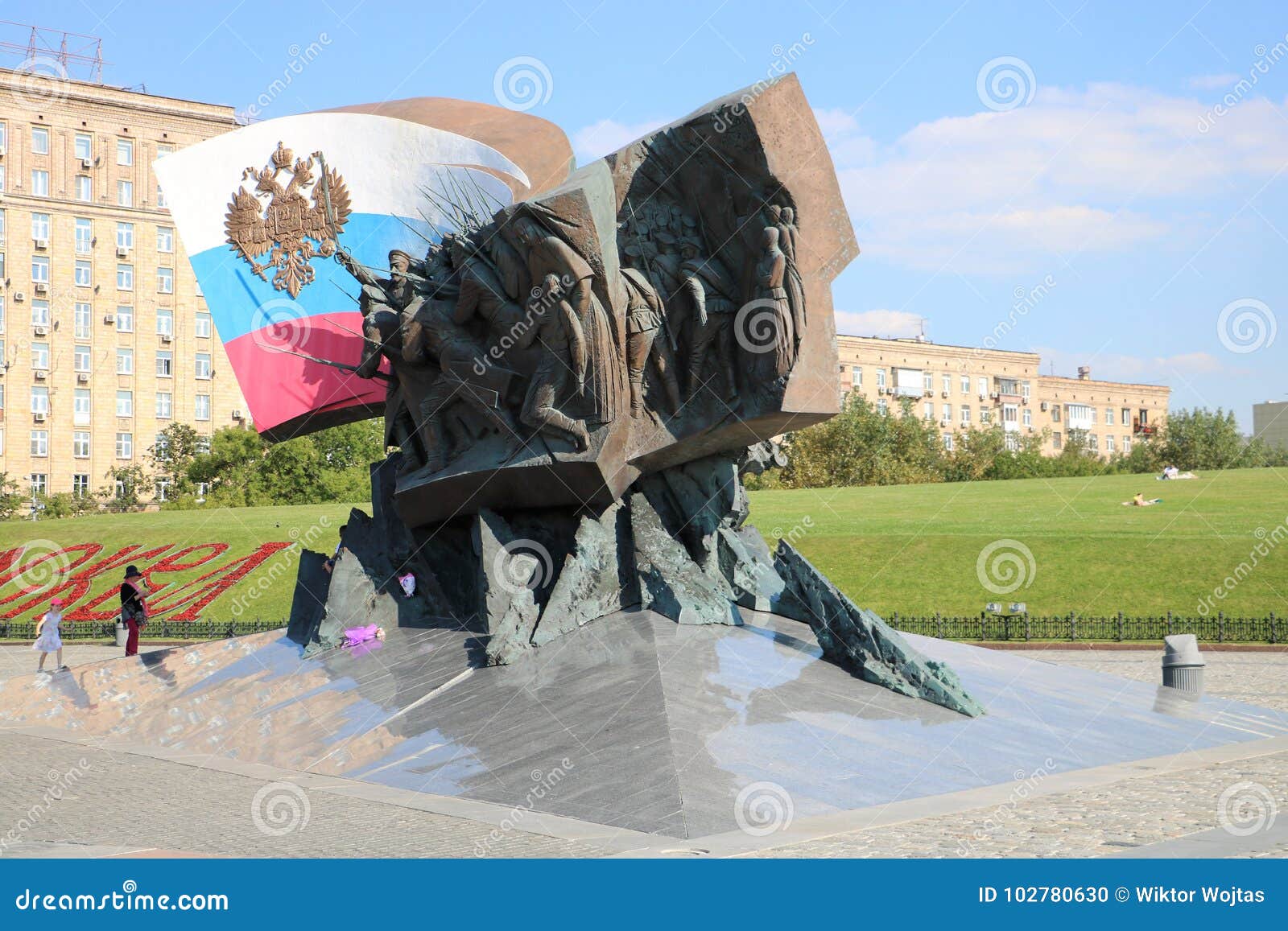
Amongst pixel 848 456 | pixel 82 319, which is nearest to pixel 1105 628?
pixel 848 456

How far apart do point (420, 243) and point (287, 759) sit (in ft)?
36.1

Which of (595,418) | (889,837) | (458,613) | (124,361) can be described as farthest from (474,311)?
(124,361)

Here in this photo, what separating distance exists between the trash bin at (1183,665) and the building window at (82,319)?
60.3 metres

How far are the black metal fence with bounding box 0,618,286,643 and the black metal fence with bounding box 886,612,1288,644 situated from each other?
14529 mm

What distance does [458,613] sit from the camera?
1725cm

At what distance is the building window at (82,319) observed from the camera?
6662 cm
